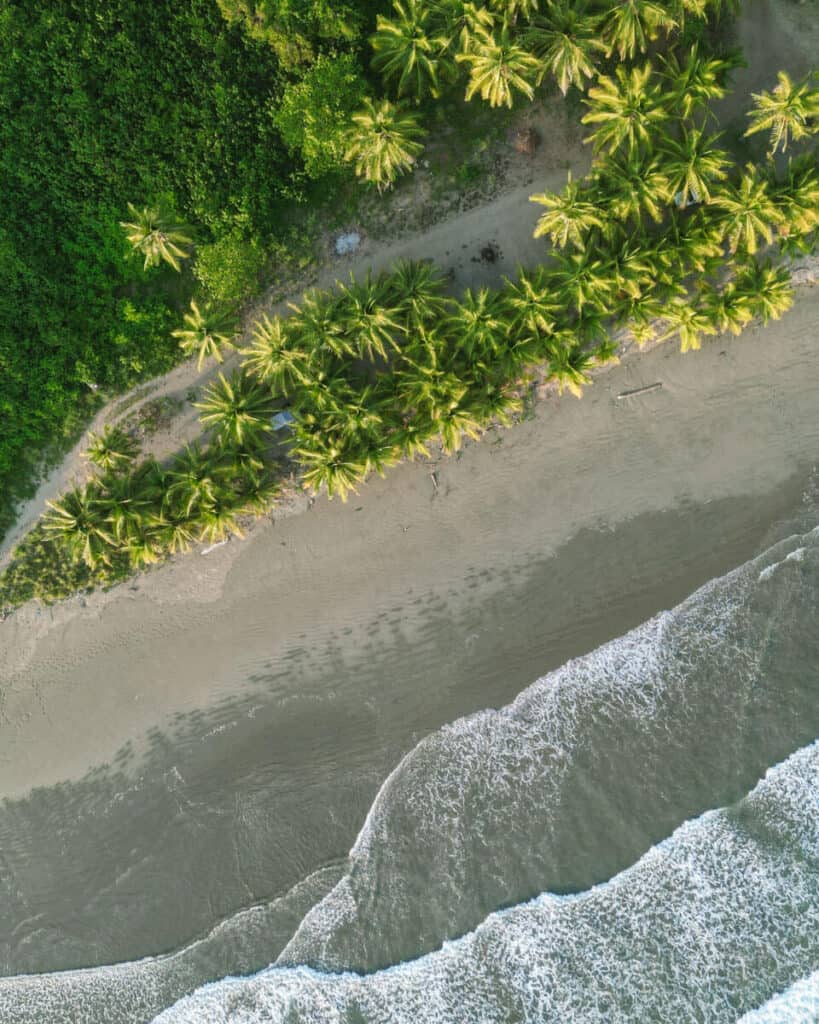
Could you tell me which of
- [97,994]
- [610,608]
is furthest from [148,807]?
[610,608]

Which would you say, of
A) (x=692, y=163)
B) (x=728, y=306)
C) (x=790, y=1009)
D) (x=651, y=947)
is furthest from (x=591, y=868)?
(x=692, y=163)

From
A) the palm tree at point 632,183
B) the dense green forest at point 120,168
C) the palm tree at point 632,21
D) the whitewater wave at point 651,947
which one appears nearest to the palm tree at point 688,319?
the palm tree at point 632,183

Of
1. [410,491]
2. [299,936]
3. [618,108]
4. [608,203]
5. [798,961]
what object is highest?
[618,108]

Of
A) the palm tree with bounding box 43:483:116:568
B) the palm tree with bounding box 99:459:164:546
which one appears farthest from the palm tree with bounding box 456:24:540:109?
the palm tree with bounding box 43:483:116:568

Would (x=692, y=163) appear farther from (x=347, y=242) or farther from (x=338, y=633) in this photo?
(x=338, y=633)

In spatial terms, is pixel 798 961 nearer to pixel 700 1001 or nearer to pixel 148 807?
pixel 700 1001

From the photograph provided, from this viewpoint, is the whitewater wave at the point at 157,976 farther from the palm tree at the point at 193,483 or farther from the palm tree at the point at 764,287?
the palm tree at the point at 764,287
